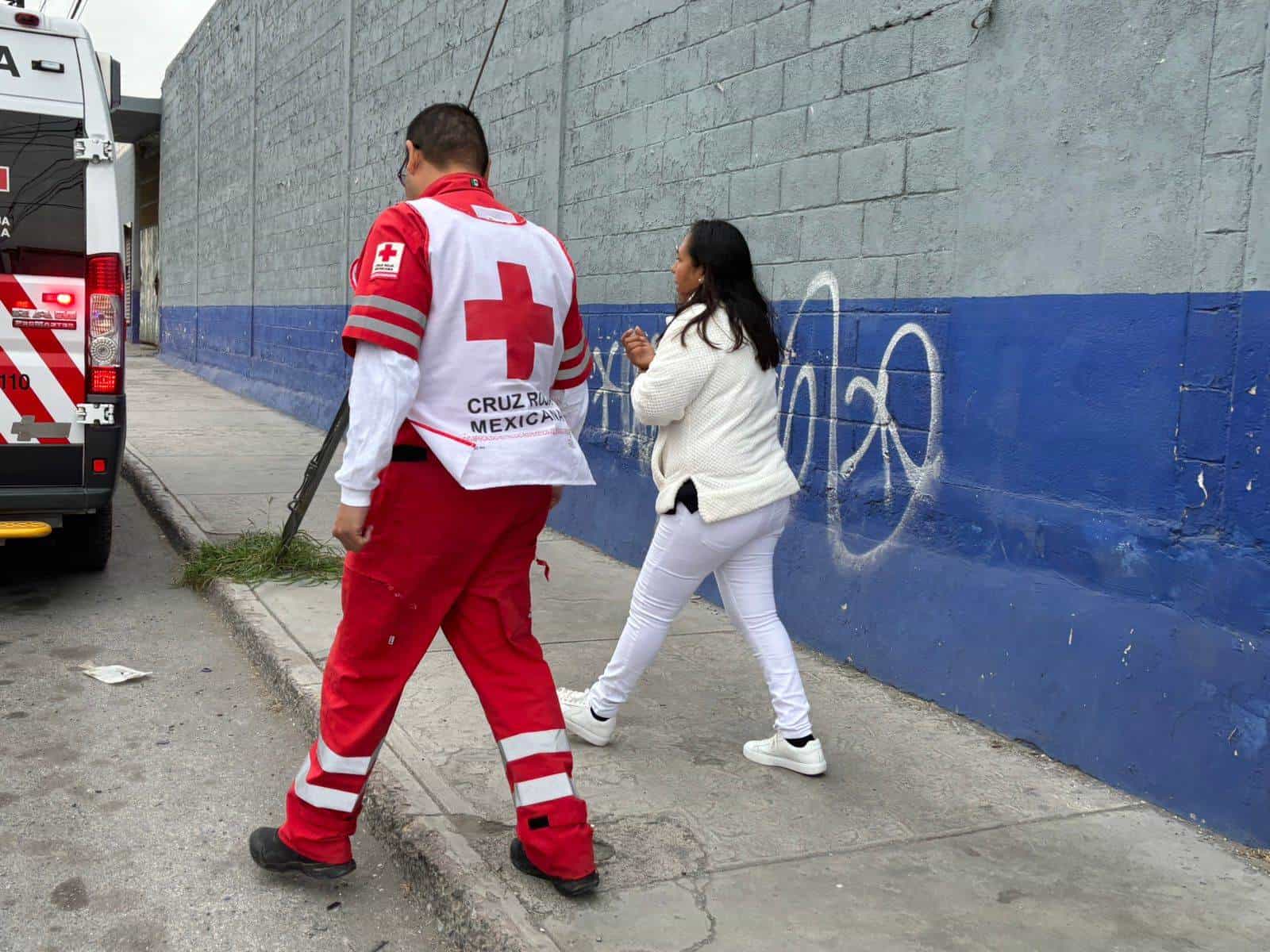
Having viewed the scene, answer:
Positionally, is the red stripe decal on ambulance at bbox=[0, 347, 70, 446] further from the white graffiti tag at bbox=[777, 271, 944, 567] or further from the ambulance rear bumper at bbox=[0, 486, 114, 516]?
the white graffiti tag at bbox=[777, 271, 944, 567]

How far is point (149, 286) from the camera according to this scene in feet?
91.3

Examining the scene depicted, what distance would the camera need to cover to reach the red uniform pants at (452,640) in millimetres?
2918

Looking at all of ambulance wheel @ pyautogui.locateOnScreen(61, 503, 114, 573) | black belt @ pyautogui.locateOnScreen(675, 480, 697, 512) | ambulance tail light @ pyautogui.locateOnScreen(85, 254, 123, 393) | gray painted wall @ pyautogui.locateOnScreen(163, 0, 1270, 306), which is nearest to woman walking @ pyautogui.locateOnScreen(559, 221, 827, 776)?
black belt @ pyautogui.locateOnScreen(675, 480, 697, 512)

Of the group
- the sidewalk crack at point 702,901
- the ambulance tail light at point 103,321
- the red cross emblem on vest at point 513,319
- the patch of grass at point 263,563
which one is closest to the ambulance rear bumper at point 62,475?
the ambulance tail light at point 103,321

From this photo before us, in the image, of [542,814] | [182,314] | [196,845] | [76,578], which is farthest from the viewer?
[182,314]

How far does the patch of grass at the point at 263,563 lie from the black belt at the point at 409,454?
3.58m

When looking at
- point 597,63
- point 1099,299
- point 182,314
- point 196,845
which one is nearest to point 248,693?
point 196,845

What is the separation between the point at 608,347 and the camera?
7.23 m

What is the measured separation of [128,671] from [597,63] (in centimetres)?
441

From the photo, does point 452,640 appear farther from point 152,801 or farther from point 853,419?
point 853,419

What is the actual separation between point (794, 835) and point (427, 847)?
1.03 m

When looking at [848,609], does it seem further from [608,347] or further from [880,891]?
[608,347]

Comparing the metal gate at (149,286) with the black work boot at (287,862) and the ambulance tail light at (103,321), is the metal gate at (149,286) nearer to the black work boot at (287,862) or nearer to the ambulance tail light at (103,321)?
the ambulance tail light at (103,321)

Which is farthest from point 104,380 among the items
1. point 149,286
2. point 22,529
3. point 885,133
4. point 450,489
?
point 149,286
